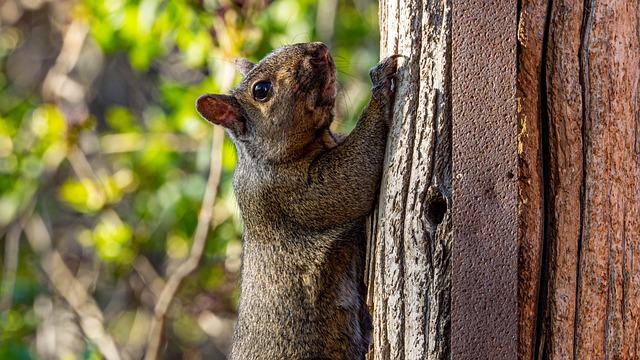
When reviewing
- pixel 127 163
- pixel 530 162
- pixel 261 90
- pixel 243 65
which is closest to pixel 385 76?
pixel 530 162

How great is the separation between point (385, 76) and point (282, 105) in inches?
27.1

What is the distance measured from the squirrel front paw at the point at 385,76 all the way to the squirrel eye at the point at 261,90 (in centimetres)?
69

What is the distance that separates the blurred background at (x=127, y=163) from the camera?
199 inches

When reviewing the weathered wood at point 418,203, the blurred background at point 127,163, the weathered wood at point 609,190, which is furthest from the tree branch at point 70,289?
the weathered wood at point 609,190

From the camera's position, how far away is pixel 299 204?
297 cm

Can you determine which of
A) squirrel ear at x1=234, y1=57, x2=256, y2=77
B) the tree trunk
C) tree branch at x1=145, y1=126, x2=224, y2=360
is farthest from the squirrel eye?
tree branch at x1=145, y1=126, x2=224, y2=360

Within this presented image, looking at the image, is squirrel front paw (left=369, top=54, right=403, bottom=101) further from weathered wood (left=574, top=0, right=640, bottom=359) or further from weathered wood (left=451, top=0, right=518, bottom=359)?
weathered wood (left=574, top=0, right=640, bottom=359)

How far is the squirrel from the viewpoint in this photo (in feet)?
9.31

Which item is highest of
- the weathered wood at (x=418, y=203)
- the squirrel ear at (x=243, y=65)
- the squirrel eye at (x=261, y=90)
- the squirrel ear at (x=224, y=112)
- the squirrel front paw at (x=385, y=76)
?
the squirrel ear at (x=243, y=65)

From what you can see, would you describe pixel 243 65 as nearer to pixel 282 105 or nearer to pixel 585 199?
pixel 282 105

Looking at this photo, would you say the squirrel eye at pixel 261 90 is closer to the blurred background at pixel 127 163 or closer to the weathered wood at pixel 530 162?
the weathered wood at pixel 530 162

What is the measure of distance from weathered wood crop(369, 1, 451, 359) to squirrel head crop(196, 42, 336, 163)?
611 millimetres

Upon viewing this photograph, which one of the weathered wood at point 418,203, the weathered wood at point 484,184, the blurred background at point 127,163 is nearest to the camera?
the weathered wood at point 484,184

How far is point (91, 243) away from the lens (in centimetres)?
618
